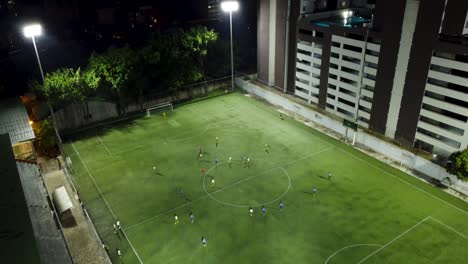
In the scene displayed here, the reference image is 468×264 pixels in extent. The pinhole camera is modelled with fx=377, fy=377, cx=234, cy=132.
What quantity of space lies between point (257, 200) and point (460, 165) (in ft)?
63.7

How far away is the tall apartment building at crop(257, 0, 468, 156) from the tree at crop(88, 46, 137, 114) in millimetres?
22110

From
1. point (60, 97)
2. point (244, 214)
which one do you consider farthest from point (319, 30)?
point (60, 97)

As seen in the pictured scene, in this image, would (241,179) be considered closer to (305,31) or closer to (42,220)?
(42,220)

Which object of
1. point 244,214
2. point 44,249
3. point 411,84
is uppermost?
point 411,84

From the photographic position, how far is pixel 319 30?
171 ft

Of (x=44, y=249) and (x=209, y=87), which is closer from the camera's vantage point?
(x=44, y=249)

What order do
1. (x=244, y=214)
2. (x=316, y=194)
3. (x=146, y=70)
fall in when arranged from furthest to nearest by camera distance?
(x=146, y=70)
(x=316, y=194)
(x=244, y=214)

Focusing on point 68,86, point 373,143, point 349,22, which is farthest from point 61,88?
point 349,22

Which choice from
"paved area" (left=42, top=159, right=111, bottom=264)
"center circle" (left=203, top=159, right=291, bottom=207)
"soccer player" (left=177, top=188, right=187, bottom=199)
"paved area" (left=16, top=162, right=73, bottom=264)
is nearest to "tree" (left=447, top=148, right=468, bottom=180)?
"center circle" (left=203, top=159, right=291, bottom=207)

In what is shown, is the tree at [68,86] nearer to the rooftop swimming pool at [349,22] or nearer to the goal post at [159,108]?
the goal post at [159,108]

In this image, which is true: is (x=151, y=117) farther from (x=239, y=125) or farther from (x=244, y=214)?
(x=244, y=214)

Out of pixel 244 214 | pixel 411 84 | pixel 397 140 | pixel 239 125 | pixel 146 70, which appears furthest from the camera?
pixel 146 70

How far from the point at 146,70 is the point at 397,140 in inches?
1439

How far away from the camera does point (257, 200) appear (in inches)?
1454
